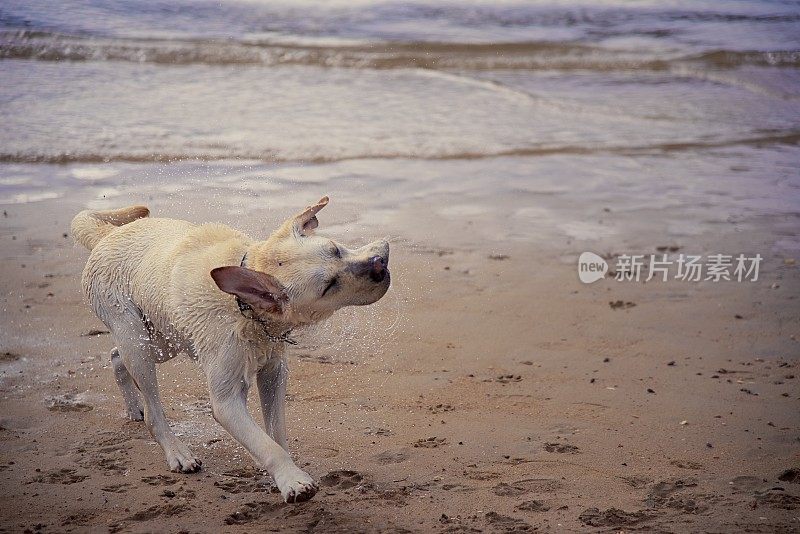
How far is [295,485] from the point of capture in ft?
12.4

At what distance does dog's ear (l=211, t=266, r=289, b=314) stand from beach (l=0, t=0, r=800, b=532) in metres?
0.33

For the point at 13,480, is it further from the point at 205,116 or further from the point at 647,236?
the point at 205,116

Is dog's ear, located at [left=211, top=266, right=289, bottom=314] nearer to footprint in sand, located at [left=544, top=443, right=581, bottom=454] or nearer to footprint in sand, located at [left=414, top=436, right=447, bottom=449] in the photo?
footprint in sand, located at [left=414, top=436, right=447, bottom=449]

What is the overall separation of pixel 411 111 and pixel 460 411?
676cm

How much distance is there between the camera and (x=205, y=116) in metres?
10.7

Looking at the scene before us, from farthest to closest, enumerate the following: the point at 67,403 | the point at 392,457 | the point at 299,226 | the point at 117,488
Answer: the point at 67,403
the point at 392,457
the point at 117,488
the point at 299,226

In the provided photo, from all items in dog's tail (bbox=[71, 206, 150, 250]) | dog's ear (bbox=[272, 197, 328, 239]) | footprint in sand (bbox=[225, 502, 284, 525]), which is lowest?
footprint in sand (bbox=[225, 502, 284, 525])

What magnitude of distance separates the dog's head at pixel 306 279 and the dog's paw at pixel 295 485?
572 mm

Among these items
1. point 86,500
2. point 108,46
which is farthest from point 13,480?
point 108,46

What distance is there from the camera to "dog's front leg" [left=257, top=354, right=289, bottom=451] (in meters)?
4.36

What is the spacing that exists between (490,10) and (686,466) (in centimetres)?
1346

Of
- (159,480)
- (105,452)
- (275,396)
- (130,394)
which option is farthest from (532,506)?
(130,394)

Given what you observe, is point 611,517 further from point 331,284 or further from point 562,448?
point 331,284

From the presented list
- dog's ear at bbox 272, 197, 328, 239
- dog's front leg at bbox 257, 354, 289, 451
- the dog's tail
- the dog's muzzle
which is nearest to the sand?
dog's front leg at bbox 257, 354, 289, 451
